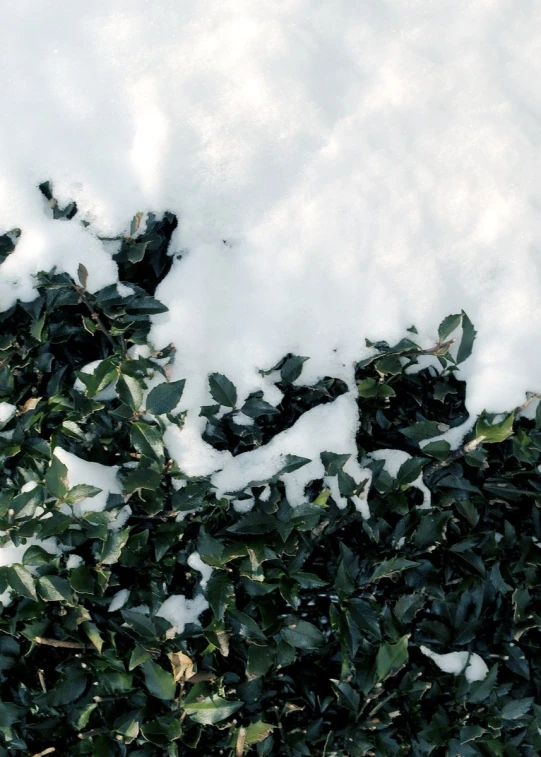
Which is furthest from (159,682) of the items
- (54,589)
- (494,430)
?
(494,430)

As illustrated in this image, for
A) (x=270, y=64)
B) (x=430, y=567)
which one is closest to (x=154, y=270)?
(x=270, y=64)

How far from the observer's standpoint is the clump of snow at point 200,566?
4.90 feet

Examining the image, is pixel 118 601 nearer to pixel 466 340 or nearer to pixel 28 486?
pixel 28 486

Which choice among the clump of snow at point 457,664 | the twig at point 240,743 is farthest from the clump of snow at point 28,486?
the clump of snow at point 457,664

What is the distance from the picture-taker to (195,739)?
1456mm

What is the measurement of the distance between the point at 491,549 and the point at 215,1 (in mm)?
1464

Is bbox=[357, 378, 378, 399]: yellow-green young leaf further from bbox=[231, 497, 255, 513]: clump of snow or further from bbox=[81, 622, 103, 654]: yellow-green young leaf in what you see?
bbox=[81, 622, 103, 654]: yellow-green young leaf

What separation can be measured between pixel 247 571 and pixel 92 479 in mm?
388

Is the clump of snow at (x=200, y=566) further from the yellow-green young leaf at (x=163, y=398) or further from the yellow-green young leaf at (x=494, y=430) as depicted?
the yellow-green young leaf at (x=494, y=430)

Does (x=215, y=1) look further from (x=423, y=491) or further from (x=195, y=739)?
(x=195, y=739)

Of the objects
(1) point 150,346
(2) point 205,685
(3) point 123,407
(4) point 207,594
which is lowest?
(2) point 205,685

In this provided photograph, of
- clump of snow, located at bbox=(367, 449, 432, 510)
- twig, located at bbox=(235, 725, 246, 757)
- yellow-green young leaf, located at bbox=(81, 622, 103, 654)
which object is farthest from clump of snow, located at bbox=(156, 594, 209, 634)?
clump of snow, located at bbox=(367, 449, 432, 510)

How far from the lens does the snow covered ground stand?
5.16 feet

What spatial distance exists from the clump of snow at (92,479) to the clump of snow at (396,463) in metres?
0.57
